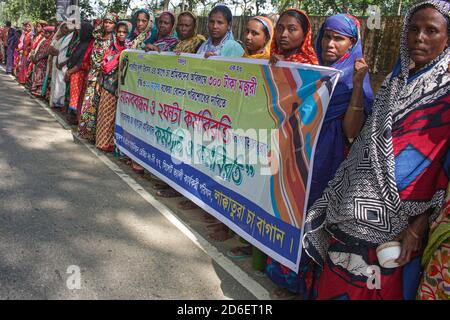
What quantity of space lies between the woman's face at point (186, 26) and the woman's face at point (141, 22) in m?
1.27

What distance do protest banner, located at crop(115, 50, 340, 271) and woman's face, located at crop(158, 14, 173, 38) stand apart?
67 cm

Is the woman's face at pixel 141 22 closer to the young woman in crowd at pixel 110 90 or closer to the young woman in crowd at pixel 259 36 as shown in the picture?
the young woman in crowd at pixel 110 90

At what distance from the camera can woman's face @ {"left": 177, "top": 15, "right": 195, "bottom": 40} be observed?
5.44 meters

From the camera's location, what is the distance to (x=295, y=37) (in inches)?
135

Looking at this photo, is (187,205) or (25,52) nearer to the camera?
(187,205)

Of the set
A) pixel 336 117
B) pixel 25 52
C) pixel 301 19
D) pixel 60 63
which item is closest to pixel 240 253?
pixel 336 117

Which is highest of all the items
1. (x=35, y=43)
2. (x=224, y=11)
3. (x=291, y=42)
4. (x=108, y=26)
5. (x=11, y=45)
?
(x=224, y=11)

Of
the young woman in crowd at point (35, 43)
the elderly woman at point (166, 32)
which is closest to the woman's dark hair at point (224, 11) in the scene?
the elderly woman at point (166, 32)

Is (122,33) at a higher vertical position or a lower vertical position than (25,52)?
higher

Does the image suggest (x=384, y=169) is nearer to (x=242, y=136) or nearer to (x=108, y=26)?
(x=242, y=136)

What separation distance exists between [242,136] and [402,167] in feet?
5.27

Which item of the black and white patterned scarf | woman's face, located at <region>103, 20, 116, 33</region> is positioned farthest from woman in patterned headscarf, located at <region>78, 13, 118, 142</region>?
the black and white patterned scarf

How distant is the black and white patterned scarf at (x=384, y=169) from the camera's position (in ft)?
7.22

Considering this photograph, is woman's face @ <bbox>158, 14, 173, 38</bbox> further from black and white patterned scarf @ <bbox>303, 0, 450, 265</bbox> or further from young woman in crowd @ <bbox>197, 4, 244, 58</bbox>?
black and white patterned scarf @ <bbox>303, 0, 450, 265</bbox>
